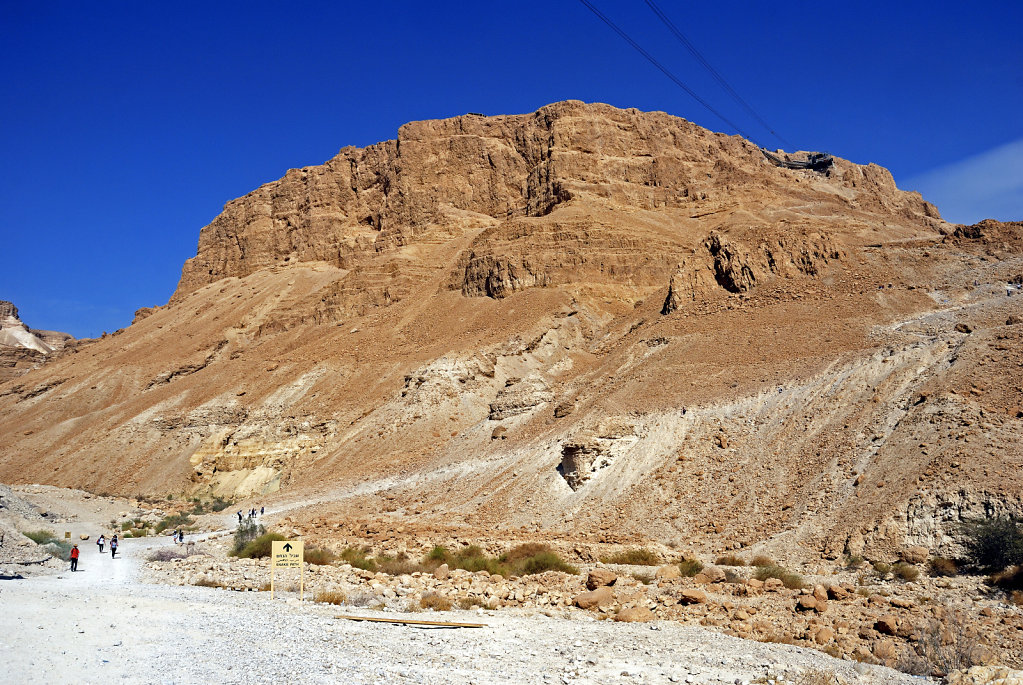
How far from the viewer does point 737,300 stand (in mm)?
37562

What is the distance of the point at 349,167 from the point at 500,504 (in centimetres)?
7207

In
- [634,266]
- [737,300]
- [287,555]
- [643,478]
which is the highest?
[634,266]

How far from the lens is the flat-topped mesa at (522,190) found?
233 feet

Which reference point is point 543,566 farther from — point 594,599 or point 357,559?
point 357,559

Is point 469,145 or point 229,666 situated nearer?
point 229,666

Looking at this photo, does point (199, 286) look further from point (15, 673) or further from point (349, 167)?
point (15, 673)

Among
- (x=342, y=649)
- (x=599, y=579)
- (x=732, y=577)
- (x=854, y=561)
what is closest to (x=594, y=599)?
(x=599, y=579)

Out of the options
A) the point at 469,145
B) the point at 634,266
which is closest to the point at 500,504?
the point at 634,266

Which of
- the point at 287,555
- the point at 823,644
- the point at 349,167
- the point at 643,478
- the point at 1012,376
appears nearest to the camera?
the point at 823,644

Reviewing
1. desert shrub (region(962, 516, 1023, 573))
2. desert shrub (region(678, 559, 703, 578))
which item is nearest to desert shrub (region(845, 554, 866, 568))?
desert shrub (region(962, 516, 1023, 573))

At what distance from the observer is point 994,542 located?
16.3 metres

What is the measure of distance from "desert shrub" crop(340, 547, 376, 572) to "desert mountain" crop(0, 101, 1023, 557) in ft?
17.4

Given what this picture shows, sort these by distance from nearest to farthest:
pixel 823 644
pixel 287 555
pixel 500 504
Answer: pixel 823 644, pixel 287 555, pixel 500 504

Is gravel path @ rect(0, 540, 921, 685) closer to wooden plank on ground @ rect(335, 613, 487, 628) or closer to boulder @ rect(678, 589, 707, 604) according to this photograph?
wooden plank on ground @ rect(335, 613, 487, 628)
